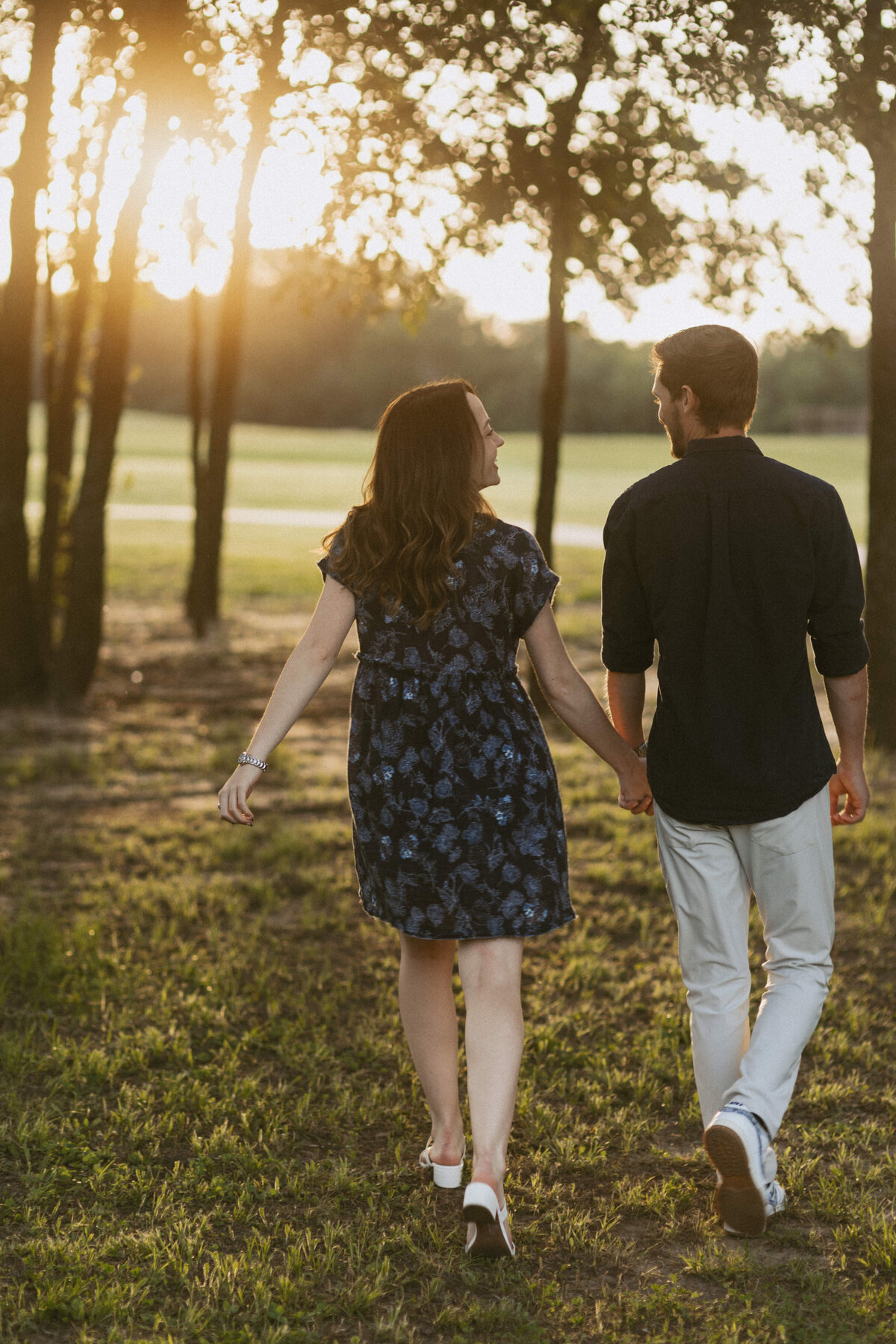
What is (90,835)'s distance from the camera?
23.3 ft

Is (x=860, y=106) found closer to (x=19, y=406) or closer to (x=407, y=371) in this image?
(x=19, y=406)

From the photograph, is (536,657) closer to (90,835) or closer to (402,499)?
(402,499)

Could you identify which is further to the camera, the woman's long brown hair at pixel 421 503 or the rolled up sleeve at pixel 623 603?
the rolled up sleeve at pixel 623 603

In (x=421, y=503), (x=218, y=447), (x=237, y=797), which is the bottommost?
(x=237, y=797)

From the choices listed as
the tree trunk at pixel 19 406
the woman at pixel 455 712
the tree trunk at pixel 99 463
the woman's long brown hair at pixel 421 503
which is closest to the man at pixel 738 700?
the woman at pixel 455 712

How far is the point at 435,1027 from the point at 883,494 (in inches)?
245

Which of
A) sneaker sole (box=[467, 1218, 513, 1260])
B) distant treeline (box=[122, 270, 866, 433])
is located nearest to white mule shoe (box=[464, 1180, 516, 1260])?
sneaker sole (box=[467, 1218, 513, 1260])

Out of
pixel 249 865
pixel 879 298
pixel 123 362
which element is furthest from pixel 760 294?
pixel 249 865

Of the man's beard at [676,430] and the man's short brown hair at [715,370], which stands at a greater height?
the man's short brown hair at [715,370]

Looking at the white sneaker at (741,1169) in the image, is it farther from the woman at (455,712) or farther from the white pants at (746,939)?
the woman at (455,712)

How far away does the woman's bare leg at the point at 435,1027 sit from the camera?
3.48 meters

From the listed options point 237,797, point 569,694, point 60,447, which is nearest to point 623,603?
point 569,694

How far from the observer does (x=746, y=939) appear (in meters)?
3.43

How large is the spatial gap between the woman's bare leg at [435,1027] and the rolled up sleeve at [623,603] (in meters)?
0.85
